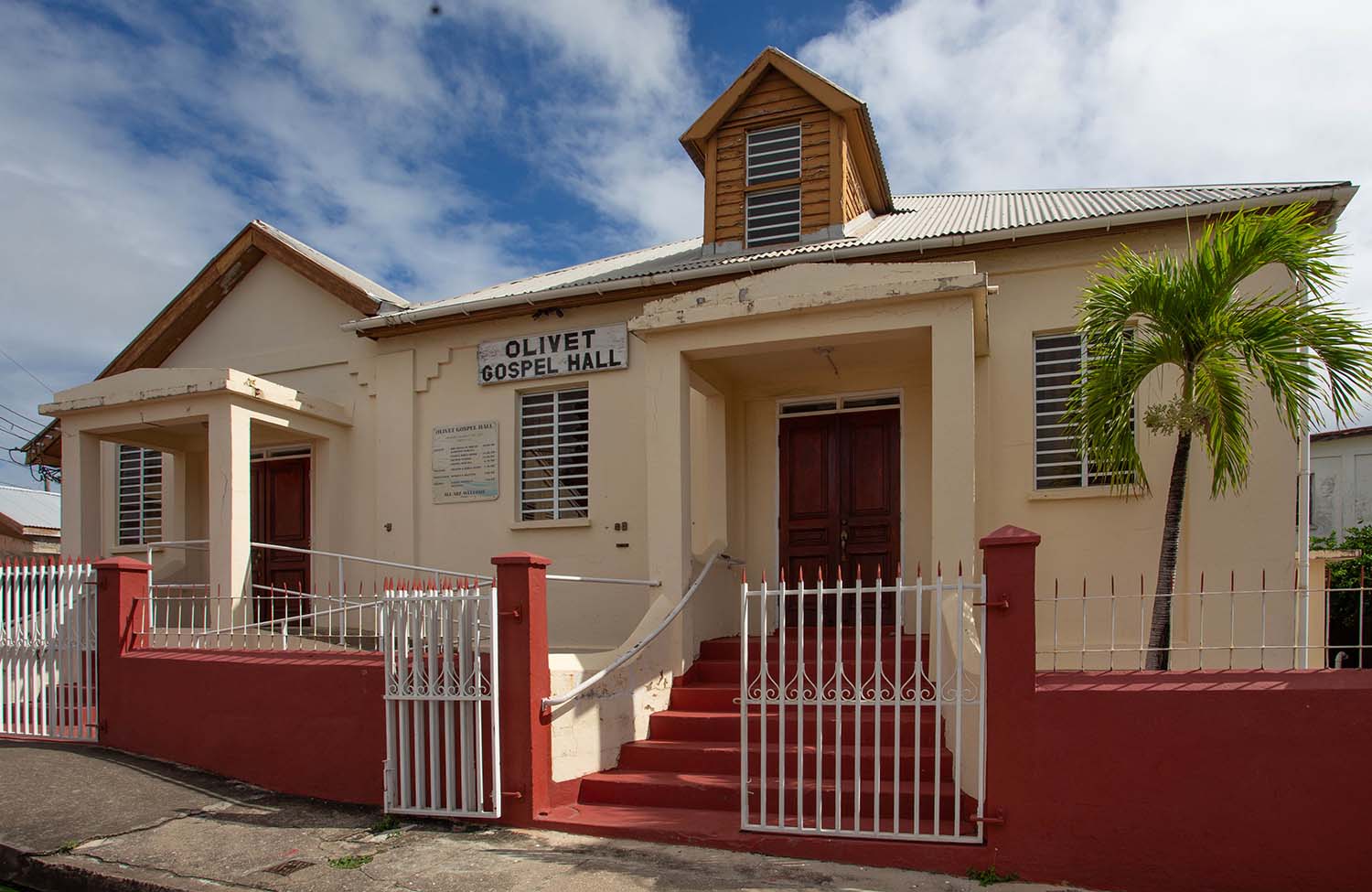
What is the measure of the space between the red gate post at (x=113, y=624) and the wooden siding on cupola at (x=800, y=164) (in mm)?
6918

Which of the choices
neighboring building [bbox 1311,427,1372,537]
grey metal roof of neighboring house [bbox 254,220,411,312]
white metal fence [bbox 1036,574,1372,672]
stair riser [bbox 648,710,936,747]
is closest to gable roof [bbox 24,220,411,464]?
grey metal roof of neighboring house [bbox 254,220,411,312]

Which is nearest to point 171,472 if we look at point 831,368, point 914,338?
point 831,368

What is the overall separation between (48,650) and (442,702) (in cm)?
457

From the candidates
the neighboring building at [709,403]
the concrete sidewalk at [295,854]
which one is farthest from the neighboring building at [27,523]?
the concrete sidewalk at [295,854]

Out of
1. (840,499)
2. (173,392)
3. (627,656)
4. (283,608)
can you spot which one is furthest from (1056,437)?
(173,392)

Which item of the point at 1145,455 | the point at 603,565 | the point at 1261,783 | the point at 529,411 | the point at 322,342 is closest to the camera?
the point at 1261,783

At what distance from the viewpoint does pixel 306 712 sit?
731 cm

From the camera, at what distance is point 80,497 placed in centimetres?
1096

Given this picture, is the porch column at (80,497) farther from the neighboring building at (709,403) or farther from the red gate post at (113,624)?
the red gate post at (113,624)

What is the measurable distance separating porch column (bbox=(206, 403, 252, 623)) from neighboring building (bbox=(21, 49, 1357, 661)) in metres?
0.03

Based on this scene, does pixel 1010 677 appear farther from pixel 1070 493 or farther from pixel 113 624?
pixel 113 624

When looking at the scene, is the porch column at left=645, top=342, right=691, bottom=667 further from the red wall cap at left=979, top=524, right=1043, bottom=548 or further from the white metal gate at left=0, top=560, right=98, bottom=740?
the white metal gate at left=0, top=560, right=98, bottom=740

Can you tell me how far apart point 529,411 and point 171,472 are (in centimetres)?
533

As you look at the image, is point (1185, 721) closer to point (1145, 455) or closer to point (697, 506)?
point (1145, 455)
